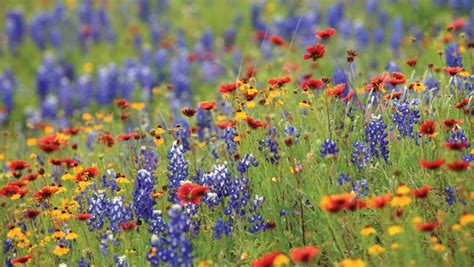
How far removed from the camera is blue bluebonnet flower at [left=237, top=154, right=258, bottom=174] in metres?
3.56

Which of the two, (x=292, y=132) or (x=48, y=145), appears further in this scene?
(x=48, y=145)

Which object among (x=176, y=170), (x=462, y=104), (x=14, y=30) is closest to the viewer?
(x=462, y=104)

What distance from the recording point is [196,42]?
10906 mm

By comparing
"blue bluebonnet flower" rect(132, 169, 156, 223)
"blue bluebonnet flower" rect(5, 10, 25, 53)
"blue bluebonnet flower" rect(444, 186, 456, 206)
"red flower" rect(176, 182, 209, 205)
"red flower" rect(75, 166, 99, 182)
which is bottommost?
"blue bluebonnet flower" rect(444, 186, 456, 206)

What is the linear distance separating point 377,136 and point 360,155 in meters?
0.13

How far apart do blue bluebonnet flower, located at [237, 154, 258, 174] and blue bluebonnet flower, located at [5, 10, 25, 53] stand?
27.0ft

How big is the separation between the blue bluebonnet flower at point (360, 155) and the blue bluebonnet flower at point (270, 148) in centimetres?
37

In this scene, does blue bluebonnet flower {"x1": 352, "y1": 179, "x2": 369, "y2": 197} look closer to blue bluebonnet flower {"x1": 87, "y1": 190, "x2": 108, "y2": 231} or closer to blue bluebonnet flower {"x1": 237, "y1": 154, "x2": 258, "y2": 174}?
blue bluebonnet flower {"x1": 237, "y1": 154, "x2": 258, "y2": 174}

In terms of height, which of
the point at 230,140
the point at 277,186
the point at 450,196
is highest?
the point at 230,140

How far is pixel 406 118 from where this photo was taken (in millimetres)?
3723

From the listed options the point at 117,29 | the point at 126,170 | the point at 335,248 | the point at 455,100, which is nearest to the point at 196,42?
the point at 117,29

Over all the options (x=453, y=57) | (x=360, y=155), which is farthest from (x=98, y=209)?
(x=453, y=57)

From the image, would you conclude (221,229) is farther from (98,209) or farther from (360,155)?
(360,155)

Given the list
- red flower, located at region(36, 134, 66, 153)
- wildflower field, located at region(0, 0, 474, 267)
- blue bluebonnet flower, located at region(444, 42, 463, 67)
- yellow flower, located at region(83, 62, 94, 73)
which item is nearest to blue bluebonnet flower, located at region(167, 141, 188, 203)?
wildflower field, located at region(0, 0, 474, 267)
